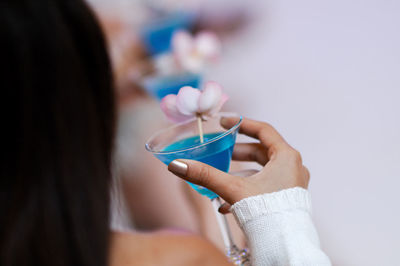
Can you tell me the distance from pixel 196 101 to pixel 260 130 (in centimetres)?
10

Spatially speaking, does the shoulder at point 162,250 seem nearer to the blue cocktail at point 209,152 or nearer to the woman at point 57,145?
the woman at point 57,145

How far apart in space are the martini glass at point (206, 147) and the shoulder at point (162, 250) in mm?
336

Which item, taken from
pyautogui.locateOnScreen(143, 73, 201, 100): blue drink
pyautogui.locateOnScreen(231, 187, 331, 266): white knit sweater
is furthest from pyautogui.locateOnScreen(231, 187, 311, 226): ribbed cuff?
pyautogui.locateOnScreen(143, 73, 201, 100): blue drink

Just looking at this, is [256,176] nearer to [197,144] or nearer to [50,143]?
[197,144]

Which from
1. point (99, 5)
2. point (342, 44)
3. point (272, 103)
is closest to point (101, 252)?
point (272, 103)

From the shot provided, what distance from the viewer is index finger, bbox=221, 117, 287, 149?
497mm

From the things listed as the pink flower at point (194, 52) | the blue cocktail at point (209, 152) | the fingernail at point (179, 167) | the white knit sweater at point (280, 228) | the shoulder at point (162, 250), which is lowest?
the shoulder at point (162, 250)

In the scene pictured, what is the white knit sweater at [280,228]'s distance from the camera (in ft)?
1.38

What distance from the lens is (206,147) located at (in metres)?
0.49

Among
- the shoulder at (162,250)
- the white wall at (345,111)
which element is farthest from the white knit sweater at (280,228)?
the shoulder at (162,250)

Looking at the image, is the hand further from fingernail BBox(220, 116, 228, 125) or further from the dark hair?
the dark hair

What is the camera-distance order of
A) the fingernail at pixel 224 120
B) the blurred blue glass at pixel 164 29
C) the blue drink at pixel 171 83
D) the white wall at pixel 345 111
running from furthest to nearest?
the blurred blue glass at pixel 164 29 → the blue drink at pixel 171 83 → the white wall at pixel 345 111 → the fingernail at pixel 224 120

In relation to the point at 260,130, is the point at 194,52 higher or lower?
higher

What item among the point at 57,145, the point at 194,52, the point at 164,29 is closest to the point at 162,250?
the point at 57,145
